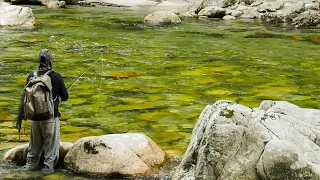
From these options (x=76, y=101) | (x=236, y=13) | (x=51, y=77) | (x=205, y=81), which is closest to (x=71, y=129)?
(x=76, y=101)

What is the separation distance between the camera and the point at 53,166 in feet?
26.3

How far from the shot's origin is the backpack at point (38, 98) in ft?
24.1

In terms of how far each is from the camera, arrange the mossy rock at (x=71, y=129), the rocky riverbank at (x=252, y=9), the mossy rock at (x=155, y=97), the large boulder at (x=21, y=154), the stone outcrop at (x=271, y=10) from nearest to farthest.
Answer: the large boulder at (x=21, y=154), the mossy rock at (x=71, y=129), the mossy rock at (x=155, y=97), the stone outcrop at (x=271, y=10), the rocky riverbank at (x=252, y=9)

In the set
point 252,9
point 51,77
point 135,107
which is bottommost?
point 135,107

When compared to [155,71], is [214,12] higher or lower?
higher

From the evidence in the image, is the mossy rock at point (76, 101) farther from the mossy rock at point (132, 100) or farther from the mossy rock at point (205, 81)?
the mossy rock at point (205, 81)

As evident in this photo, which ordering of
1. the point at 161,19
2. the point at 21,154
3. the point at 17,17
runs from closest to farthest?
the point at 21,154, the point at 17,17, the point at 161,19

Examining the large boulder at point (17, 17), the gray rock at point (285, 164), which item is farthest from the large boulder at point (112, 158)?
the large boulder at point (17, 17)

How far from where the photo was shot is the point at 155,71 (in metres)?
17.4

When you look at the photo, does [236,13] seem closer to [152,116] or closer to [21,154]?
[152,116]

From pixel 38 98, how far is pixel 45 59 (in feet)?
1.89

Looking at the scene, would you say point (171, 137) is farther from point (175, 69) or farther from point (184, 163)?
point (175, 69)

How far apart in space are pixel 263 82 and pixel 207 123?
9.67 m

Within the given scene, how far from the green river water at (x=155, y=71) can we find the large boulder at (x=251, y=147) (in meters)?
2.31
